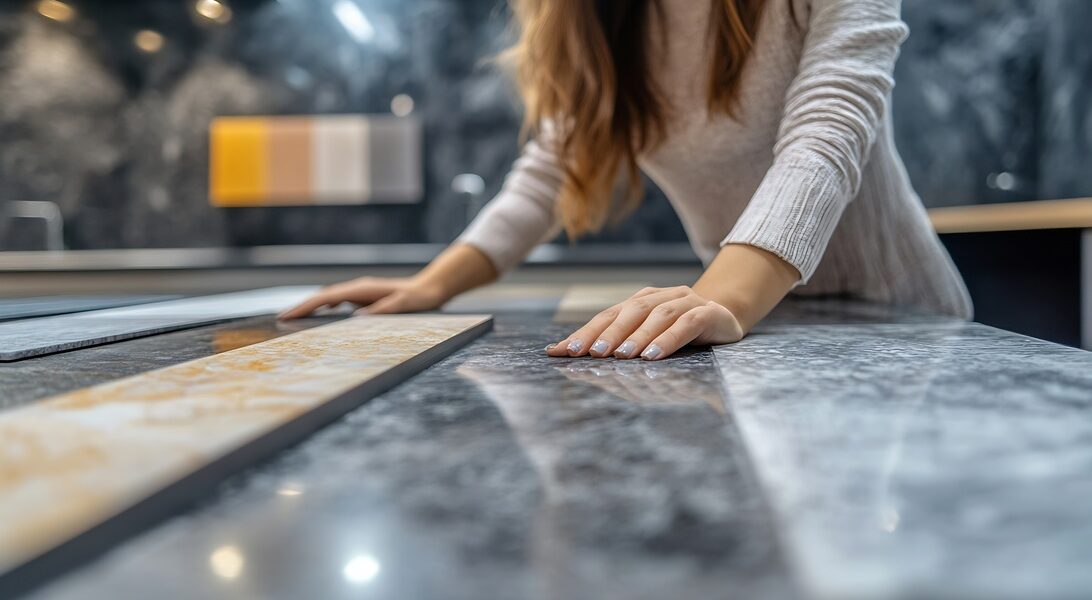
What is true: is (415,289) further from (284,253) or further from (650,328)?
(284,253)

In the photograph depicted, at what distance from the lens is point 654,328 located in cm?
56

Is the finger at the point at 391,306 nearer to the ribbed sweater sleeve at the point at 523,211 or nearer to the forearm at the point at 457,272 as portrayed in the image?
the forearm at the point at 457,272

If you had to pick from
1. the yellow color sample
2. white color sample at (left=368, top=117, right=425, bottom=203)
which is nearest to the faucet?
the yellow color sample

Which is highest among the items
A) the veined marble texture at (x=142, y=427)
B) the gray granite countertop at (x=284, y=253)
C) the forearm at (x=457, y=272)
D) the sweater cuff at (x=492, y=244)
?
the gray granite countertop at (x=284, y=253)

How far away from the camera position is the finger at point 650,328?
1.78ft

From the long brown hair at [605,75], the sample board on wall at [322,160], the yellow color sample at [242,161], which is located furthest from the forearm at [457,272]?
the yellow color sample at [242,161]

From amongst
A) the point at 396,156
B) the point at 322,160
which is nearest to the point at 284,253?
the point at 322,160

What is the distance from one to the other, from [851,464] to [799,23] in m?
0.78

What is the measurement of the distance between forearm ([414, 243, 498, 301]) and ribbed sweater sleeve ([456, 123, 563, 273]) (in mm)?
16

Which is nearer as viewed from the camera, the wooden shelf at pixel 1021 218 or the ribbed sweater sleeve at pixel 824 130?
the ribbed sweater sleeve at pixel 824 130

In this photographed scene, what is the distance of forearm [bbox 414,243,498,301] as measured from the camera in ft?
3.35

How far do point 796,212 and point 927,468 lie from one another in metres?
0.48

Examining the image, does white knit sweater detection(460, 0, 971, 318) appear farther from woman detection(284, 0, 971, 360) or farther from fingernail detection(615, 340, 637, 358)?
fingernail detection(615, 340, 637, 358)

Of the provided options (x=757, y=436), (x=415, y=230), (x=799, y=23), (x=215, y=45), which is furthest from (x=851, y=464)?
(x=215, y=45)
